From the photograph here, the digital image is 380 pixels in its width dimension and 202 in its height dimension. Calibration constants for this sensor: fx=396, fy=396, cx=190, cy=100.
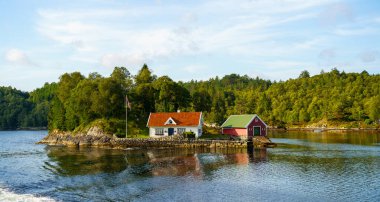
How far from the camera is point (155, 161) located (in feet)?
174

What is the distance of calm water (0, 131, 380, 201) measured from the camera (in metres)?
32.8

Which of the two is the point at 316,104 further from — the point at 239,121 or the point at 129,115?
the point at 129,115

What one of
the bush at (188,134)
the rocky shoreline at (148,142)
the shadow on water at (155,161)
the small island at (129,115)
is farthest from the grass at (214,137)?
the shadow on water at (155,161)

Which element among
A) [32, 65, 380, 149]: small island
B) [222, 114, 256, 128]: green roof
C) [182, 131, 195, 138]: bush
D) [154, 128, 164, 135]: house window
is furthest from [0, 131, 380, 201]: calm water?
[154, 128, 164, 135]: house window

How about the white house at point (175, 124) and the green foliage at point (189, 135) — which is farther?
the white house at point (175, 124)

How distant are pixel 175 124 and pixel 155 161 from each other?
23.1 meters

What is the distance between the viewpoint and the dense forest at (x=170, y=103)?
85438mm

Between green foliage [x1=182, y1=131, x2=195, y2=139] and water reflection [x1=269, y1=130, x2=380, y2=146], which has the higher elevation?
green foliage [x1=182, y1=131, x2=195, y2=139]

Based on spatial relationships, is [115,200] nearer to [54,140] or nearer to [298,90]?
[54,140]

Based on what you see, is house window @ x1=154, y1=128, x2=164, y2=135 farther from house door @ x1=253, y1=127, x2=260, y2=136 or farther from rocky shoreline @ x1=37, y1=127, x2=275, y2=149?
house door @ x1=253, y1=127, x2=260, y2=136

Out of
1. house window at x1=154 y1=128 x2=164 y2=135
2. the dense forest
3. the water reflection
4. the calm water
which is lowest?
the calm water

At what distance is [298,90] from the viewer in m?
198

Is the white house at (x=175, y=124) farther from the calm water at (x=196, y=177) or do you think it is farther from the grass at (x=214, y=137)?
the calm water at (x=196, y=177)

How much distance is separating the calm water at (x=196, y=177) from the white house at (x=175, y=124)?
13942mm
